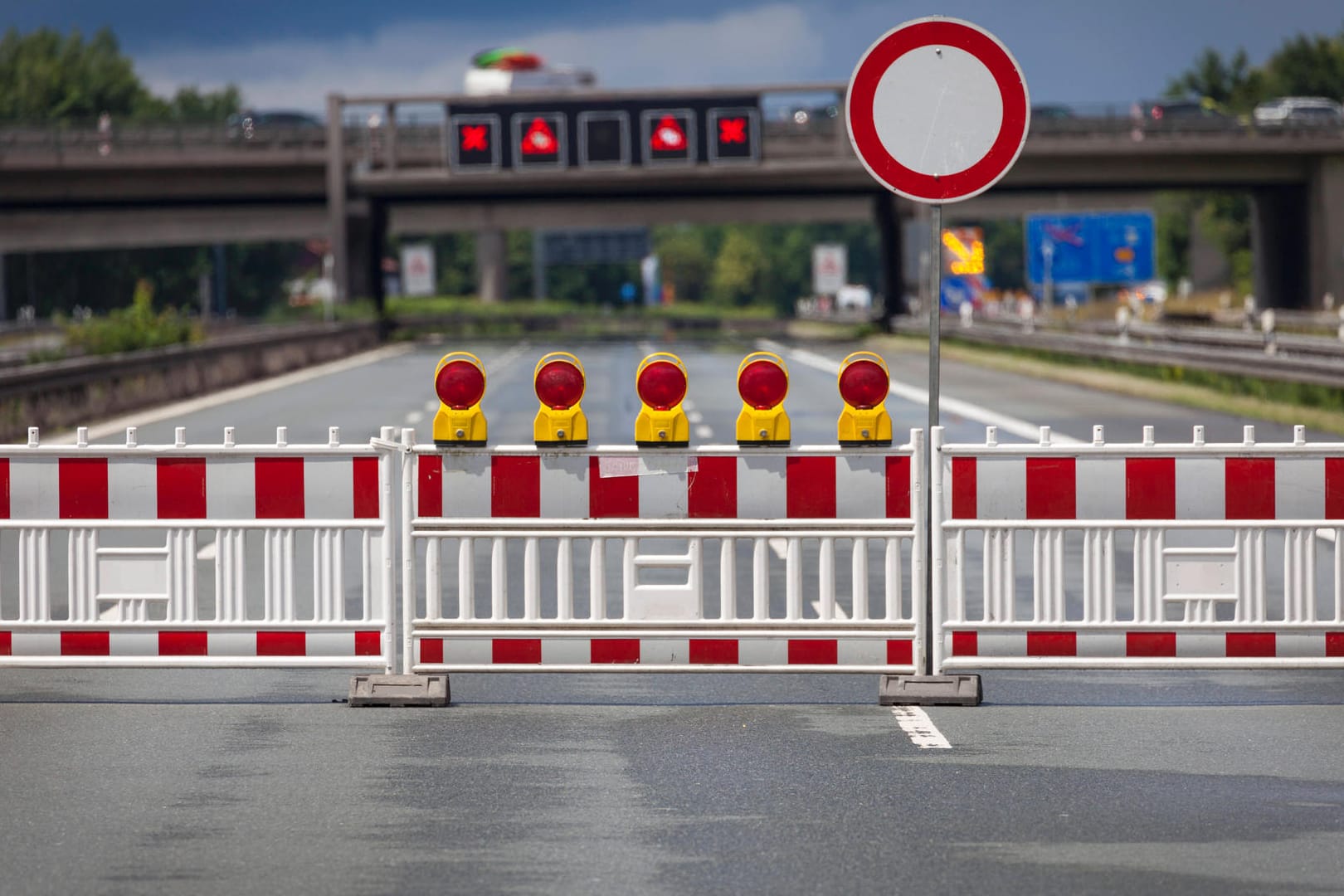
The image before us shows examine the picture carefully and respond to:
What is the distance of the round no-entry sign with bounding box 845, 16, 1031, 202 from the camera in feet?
28.6

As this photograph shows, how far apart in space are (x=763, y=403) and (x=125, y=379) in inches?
889

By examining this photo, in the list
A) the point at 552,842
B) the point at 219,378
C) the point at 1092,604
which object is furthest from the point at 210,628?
the point at 219,378

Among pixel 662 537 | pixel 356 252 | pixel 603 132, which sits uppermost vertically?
pixel 603 132

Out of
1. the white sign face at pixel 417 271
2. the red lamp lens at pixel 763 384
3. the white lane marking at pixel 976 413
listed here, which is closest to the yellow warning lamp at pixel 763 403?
the red lamp lens at pixel 763 384

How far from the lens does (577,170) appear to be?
67.7 m

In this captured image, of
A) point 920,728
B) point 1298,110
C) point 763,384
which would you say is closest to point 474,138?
point 1298,110

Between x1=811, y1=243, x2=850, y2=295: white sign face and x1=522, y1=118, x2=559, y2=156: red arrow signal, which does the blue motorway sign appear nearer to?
x1=522, y1=118, x2=559, y2=156: red arrow signal

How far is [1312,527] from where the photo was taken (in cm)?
852

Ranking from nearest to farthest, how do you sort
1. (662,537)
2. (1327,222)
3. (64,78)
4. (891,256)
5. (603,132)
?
(662,537) → (603,132) → (1327,222) → (891,256) → (64,78)

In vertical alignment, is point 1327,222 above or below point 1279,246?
above

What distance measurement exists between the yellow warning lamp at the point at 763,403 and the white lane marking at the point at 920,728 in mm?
1098

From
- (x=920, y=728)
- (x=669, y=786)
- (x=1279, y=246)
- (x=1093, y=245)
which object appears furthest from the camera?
(x=1279, y=246)

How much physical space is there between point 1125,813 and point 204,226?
82.4 m

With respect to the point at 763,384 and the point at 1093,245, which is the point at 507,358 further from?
the point at 763,384
